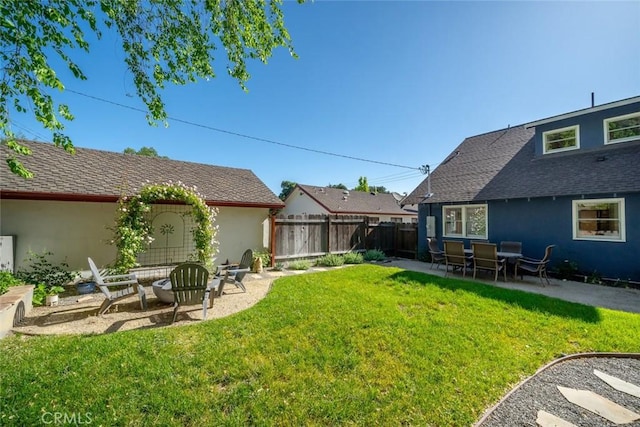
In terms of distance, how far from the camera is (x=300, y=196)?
23156 millimetres

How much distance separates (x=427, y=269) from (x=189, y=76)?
8962 millimetres

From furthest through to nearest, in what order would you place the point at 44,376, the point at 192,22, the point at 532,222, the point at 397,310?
the point at 532,222
the point at 397,310
the point at 192,22
the point at 44,376

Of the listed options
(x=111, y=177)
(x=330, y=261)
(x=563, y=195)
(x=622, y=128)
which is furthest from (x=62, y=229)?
(x=622, y=128)

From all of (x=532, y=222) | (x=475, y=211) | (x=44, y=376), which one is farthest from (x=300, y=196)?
(x=44, y=376)

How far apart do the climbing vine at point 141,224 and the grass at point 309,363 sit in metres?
2.56

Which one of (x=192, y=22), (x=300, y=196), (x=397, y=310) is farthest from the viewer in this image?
(x=300, y=196)

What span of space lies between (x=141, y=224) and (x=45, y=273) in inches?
97.3

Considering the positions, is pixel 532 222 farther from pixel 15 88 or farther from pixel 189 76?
pixel 15 88

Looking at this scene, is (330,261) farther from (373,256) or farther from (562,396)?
(562,396)

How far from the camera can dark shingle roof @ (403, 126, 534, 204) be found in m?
10.8

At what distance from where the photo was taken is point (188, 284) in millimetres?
4691

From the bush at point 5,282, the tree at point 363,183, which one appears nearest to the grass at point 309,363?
the bush at point 5,282

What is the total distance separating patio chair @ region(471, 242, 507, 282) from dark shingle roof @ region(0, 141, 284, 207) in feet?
22.2

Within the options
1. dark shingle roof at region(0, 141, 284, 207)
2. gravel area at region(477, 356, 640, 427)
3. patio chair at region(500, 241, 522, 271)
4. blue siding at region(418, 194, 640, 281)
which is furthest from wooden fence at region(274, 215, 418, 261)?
gravel area at region(477, 356, 640, 427)
